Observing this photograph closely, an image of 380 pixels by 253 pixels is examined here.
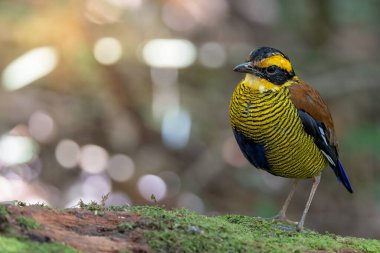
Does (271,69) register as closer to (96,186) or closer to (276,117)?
(276,117)

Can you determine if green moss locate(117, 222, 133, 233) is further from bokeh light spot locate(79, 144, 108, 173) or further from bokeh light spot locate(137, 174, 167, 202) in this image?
bokeh light spot locate(79, 144, 108, 173)

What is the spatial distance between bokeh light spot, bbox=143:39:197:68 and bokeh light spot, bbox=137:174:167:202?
1.42 metres

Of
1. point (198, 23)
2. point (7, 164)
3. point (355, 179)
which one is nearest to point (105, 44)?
point (7, 164)

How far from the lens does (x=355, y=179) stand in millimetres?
10344

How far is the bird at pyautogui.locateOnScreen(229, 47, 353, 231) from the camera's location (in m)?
5.49

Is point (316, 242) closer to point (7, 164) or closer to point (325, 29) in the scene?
point (7, 164)

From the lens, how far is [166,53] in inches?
379

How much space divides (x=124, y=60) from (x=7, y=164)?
78.2 inches

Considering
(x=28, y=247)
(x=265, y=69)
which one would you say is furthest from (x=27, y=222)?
(x=265, y=69)

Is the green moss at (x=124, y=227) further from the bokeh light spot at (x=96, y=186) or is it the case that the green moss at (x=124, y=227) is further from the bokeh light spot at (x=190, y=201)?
the bokeh light spot at (x=190, y=201)

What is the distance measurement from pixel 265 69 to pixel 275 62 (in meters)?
0.10

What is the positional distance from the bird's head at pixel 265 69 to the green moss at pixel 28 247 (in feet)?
8.72

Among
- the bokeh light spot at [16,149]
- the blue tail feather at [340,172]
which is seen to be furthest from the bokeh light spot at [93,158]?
the blue tail feather at [340,172]

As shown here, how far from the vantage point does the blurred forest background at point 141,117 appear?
30.2 ft
